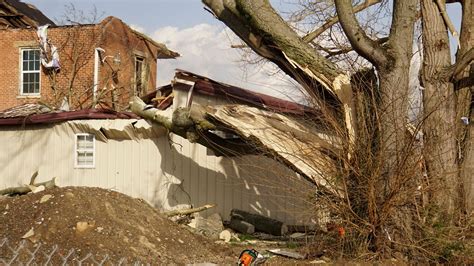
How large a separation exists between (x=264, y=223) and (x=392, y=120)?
6335 mm

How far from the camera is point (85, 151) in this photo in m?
17.5

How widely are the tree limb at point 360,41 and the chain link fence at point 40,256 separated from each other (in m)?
4.96

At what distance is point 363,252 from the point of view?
399 inches

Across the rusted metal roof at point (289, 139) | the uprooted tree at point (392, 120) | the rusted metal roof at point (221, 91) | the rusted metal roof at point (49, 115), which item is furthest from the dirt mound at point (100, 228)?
the rusted metal roof at point (49, 115)

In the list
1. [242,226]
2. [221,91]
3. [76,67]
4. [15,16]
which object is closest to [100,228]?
[242,226]

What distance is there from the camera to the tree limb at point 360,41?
437 inches

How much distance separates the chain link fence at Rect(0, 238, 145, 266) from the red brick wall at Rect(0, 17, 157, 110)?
53.8 ft

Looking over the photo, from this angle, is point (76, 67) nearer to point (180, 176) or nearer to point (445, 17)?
point (180, 176)

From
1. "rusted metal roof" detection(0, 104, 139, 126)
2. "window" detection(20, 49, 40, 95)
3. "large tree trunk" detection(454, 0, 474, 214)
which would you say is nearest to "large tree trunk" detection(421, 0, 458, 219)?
"large tree trunk" detection(454, 0, 474, 214)

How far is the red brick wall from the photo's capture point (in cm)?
2630

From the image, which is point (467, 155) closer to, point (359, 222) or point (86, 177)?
point (359, 222)

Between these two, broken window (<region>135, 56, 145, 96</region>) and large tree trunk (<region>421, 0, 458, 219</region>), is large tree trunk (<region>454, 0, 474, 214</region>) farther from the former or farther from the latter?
broken window (<region>135, 56, 145, 96</region>)

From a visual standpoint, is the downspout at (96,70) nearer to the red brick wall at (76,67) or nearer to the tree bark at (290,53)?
the red brick wall at (76,67)

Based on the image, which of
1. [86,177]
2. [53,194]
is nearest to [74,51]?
[86,177]
